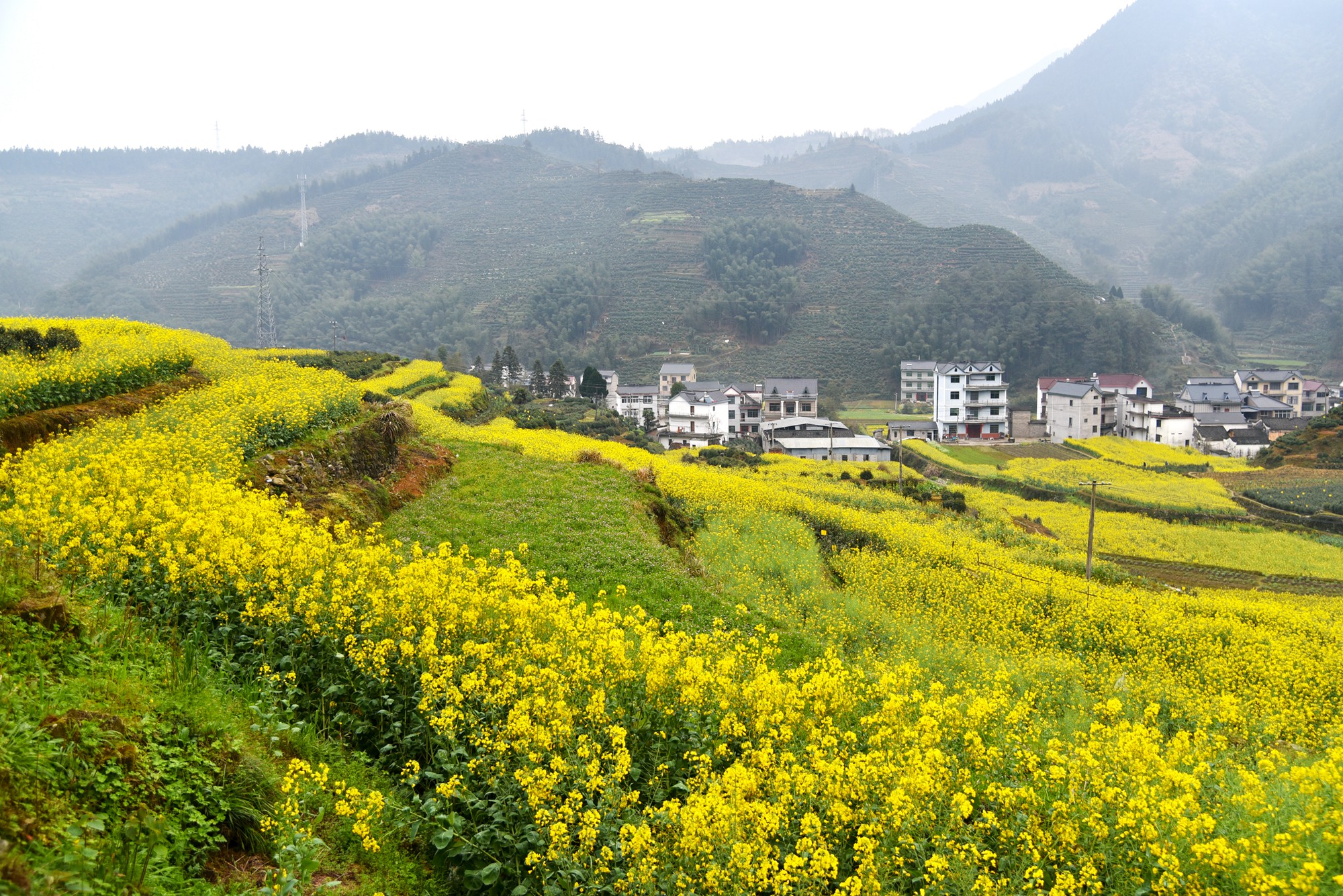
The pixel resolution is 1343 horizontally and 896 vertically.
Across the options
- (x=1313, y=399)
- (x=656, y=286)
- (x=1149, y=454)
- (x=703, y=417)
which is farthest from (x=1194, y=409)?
(x=656, y=286)

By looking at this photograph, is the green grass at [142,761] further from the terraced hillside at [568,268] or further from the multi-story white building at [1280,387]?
the multi-story white building at [1280,387]

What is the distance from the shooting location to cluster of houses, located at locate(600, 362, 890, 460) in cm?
5881

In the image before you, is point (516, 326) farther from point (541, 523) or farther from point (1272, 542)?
point (541, 523)

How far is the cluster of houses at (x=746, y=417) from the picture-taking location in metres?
58.8

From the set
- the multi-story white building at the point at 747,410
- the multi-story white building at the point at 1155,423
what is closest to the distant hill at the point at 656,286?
the multi-story white building at the point at 1155,423

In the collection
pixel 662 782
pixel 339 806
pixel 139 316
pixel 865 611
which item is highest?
pixel 139 316

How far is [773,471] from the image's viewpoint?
135 ft

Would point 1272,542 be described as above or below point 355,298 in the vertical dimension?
below

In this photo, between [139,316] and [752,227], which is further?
[752,227]

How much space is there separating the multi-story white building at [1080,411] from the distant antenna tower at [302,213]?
13531 cm

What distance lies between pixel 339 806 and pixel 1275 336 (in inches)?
5941

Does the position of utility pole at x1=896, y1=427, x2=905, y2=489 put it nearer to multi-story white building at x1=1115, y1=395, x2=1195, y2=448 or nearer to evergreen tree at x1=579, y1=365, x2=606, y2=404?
multi-story white building at x1=1115, y1=395, x2=1195, y2=448

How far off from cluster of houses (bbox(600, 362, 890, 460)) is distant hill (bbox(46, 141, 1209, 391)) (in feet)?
62.6

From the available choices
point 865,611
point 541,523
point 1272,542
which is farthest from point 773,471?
point 541,523
